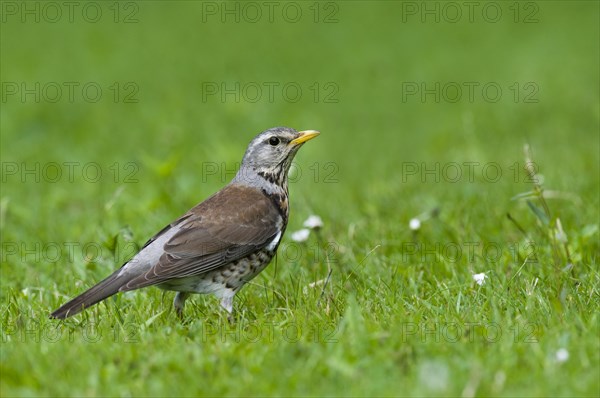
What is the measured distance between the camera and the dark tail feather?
5.15 m

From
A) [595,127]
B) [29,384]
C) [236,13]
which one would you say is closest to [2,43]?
[236,13]

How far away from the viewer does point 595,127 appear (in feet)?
39.3

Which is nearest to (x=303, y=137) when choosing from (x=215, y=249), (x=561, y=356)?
(x=215, y=249)

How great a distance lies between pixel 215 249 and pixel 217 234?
0.14 m

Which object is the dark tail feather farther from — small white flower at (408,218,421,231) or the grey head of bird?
small white flower at (408,218,421,231)

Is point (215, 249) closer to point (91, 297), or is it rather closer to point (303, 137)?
point (91, 297)

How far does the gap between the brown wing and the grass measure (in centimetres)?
29

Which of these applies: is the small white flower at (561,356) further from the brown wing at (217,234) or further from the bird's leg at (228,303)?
the brown wing at (217,234)

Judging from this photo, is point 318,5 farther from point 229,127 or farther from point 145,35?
point 229,127

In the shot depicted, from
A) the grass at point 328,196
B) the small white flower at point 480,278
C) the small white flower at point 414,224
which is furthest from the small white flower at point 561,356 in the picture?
the small white flower at point 414,224

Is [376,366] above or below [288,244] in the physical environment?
above

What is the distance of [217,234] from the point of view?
6.02m

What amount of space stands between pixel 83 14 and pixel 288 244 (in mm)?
13262

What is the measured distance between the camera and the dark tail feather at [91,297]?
203 inches
